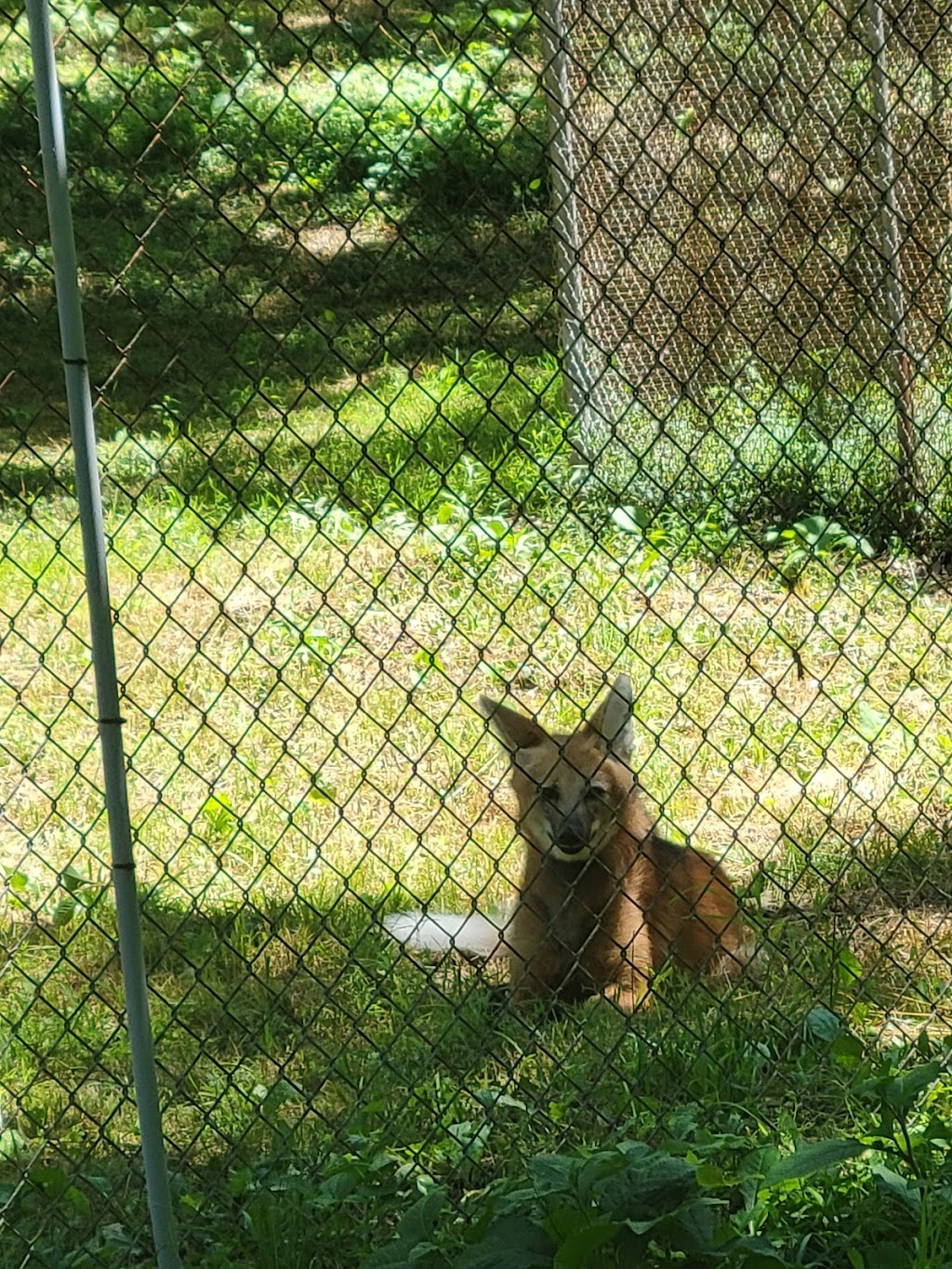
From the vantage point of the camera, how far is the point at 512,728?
497 cm

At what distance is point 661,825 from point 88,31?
10.5 m

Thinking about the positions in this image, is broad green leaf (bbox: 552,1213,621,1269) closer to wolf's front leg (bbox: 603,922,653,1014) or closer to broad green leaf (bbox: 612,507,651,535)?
wolf's front leg (bbox: 603,922,653,1014)

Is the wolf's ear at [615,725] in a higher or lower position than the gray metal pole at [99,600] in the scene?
higher

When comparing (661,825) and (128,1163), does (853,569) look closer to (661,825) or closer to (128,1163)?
(661,825)

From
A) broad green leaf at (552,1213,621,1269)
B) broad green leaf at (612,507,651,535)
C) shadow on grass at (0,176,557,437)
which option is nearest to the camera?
broad green leaf at (552,1213,621,1269)

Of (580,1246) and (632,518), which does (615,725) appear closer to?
(580,1246)

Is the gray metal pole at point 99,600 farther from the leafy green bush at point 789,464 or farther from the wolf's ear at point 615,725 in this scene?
the leafy green bush at point 789,464

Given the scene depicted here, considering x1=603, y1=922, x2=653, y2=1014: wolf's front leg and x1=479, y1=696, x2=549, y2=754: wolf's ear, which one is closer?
x1=603, y1=922, x2=653, y2=1014: wolf's front leg

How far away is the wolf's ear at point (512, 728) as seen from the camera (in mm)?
4926

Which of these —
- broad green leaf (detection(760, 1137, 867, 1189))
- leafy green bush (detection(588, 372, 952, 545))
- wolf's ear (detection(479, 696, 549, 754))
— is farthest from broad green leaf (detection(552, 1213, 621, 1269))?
leafy green bush (detection(588, 372, 952, 545))

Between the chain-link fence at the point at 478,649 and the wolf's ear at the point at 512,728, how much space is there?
0.34 m

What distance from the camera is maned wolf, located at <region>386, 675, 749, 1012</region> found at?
4.85 meters

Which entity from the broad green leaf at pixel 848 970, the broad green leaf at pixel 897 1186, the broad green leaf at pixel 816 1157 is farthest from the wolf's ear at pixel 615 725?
the broad green leaf at pixel 816 1157

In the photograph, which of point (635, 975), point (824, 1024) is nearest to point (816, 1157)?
point (824, 1024)
